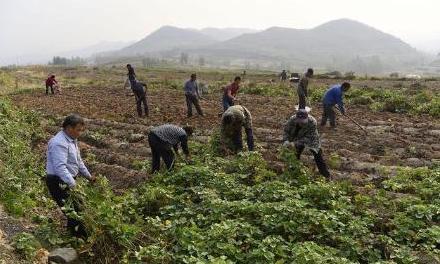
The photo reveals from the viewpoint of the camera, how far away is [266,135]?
1525 centimetres

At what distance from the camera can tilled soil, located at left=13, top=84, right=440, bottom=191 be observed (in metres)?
11.6

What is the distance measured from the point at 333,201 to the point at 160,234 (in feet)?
9.21

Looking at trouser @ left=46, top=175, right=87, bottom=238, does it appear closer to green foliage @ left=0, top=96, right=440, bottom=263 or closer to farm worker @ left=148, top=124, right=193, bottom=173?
green foliage @ left=0, top=96, right=440, bottom=263

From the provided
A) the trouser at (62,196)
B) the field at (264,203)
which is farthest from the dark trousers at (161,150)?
the trouser at (62,196)

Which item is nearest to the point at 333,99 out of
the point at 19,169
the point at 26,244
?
the point at 19,169

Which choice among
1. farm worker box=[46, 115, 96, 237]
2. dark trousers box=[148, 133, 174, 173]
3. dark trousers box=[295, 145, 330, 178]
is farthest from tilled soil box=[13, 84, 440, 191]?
farm worker box=[46, 115, 96, 237]

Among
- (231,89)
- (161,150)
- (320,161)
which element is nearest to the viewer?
(161,150)

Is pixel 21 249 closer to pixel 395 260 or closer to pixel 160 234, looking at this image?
pixel 160 234

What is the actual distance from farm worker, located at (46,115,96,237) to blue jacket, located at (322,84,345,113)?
9319mm

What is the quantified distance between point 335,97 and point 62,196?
969 centimetres

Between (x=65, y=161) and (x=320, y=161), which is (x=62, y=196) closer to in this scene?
(x=65, y=161)

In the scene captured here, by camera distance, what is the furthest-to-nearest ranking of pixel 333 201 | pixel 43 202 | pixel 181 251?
1. pixel 43 202
2. pixel 333 201
3. pixel 181 251

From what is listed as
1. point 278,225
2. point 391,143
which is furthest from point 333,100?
point 278,225

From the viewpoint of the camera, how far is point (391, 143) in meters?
14.0
